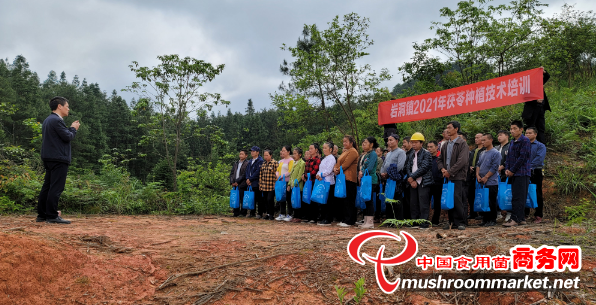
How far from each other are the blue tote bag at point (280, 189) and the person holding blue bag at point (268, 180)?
1.14ft

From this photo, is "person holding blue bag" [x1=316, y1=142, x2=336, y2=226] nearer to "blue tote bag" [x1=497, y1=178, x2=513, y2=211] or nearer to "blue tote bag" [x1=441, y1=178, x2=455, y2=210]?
"blue tote bag" [x1=441, y1=178, x2=455, y2=210]

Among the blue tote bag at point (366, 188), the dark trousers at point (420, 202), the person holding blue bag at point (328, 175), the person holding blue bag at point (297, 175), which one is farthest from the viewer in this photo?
the person holding blue bag at point (297, 175)

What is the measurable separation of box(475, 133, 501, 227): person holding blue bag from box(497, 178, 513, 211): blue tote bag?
0.20m

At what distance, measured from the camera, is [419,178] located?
5.72 m

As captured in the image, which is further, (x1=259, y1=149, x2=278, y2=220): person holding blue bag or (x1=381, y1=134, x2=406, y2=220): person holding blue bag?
(x1=259, y1=149, x2=278, y2=220): person holding blue bag

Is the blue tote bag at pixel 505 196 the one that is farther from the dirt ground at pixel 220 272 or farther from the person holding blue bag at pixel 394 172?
the dirt ground at pixel 220 272

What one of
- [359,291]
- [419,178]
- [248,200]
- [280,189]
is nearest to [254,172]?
[248,200]

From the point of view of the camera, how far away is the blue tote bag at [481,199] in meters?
5.62

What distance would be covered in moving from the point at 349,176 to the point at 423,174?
1314 mm

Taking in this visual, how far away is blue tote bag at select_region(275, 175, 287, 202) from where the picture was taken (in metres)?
7.21

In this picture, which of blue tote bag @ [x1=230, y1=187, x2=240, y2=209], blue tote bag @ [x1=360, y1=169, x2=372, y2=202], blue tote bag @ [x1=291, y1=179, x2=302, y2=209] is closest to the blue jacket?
blue tote bag @ [x1=230, y1=187, x2=240, y2=209]

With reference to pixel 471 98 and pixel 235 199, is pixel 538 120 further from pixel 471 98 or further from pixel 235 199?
pixel 235 199

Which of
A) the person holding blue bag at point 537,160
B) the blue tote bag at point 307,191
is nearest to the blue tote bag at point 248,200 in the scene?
the blue tote bag at point 307,191

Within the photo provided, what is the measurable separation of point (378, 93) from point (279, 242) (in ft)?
31.9
